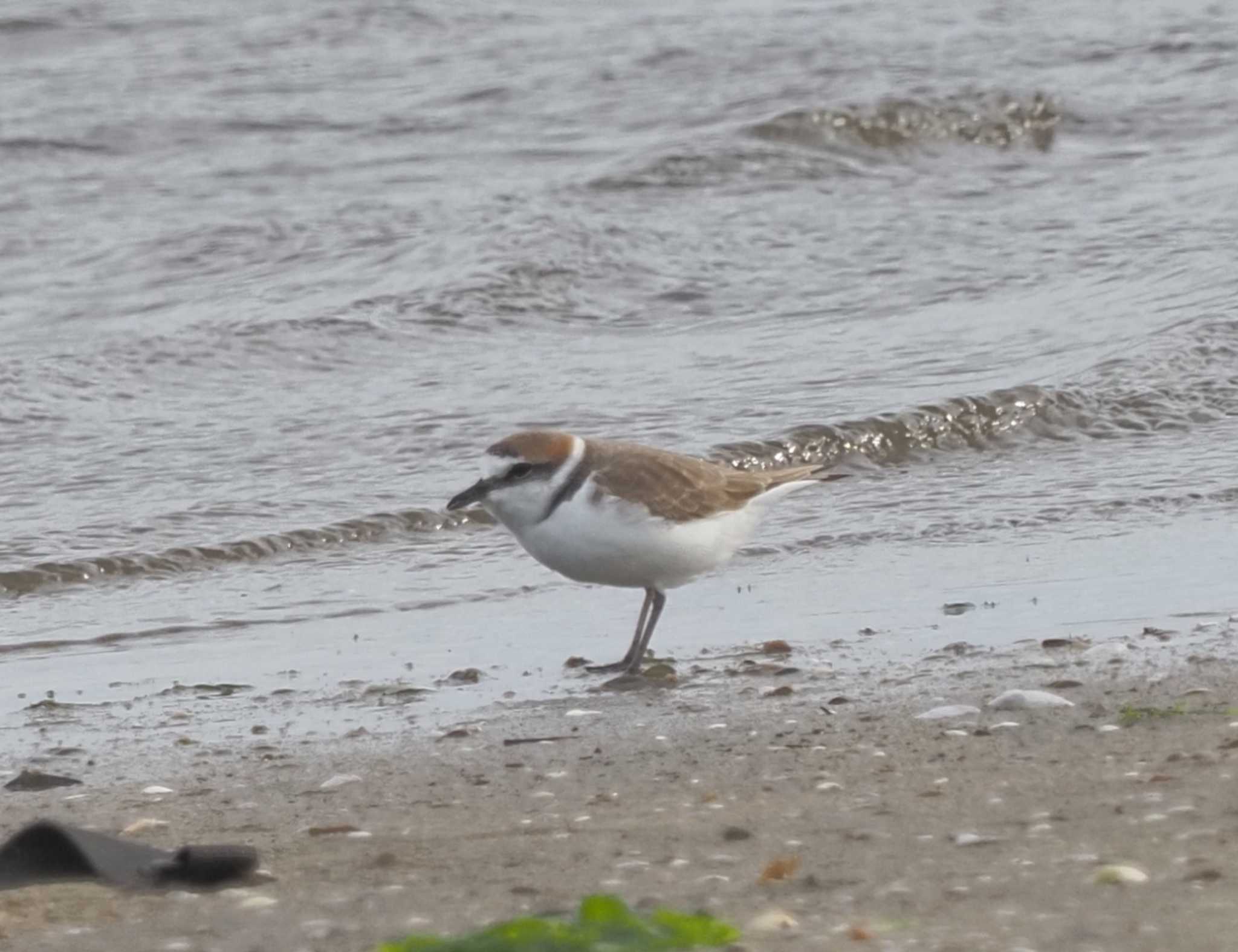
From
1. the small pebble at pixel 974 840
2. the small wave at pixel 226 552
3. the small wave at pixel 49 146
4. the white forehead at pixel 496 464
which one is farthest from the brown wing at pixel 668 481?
the small wave at pixel 49 146

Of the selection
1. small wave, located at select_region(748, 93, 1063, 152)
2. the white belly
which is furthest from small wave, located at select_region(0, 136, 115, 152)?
the white belly

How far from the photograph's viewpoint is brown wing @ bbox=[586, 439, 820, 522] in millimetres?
6281

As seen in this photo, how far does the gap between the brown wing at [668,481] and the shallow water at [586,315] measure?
0.47 m

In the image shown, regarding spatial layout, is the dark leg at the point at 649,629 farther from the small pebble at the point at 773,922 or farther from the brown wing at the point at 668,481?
the small pebble at the point at 773,922

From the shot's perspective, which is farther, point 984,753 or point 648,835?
point 984,753

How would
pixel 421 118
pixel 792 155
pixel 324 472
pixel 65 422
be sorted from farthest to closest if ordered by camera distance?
1. pixel 421 118
2. pixel 792 155
3. pixel 65 422
4. pixel 324 472

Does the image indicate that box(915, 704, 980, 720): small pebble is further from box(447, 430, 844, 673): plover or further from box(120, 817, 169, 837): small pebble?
box(120, 817, 169, 837): small pebble

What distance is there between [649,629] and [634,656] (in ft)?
0.50

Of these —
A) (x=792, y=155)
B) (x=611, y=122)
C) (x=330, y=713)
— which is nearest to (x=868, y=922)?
(x=330, y=713)

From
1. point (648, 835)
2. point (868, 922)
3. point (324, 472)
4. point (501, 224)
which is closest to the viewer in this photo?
point (868, 922)

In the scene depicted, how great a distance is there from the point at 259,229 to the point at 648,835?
30.8ft

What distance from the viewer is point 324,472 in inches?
350

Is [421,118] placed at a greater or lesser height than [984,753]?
greater

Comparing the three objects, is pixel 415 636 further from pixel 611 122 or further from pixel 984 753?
pixel 611 122
